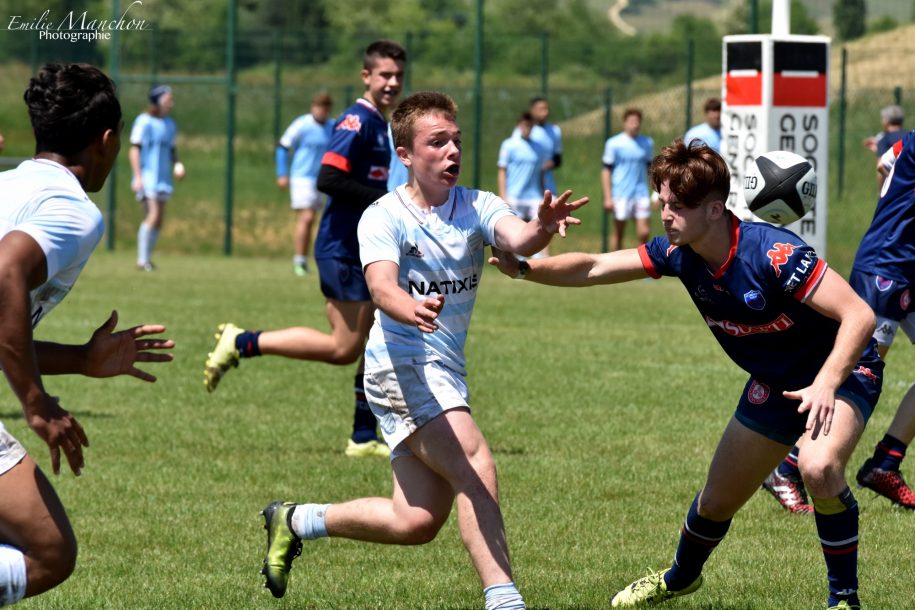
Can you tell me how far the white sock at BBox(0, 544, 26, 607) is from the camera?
394 cm

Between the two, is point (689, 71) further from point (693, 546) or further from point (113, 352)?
point (113, 352)

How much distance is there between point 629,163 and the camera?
2044 cm

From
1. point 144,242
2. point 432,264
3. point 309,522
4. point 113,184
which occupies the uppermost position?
point 432,264

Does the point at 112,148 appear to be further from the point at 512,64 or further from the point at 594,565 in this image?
the point at 512,64

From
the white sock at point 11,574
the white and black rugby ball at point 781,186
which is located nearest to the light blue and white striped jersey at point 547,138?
the white and black rugby ball at point 781,186

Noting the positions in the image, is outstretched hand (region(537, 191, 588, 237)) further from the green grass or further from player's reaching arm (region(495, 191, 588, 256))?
the green grass

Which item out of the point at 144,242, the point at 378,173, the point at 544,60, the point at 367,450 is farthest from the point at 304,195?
the point at 367,450

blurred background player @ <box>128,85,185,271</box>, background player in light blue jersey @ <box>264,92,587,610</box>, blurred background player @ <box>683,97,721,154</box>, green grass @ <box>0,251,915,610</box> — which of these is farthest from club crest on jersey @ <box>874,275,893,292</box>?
blurred background player @ <box>128,85,185,271</box>

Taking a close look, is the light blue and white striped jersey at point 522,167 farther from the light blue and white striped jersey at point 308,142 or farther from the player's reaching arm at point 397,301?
the player's reaching arm at point 397,301

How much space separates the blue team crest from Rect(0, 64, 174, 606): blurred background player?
1906 mm

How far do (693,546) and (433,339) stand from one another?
1267mm

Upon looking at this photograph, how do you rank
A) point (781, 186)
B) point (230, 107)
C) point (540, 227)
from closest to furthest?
point (540, 227) → point (781, 186) → point (230, 107)

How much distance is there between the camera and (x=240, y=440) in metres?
8.60

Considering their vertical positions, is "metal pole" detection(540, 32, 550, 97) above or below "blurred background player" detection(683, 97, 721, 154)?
above
